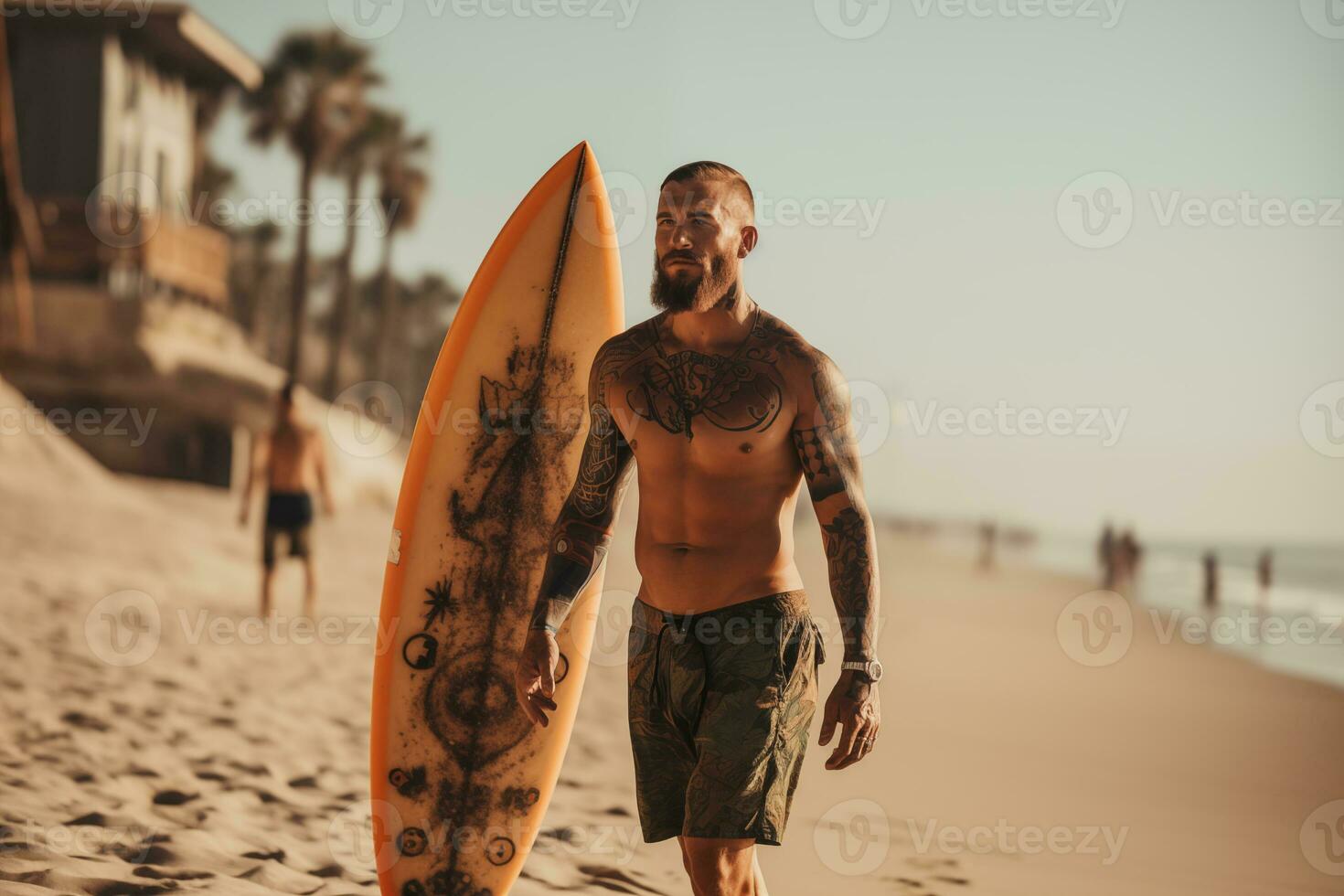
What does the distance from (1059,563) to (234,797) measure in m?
33.5

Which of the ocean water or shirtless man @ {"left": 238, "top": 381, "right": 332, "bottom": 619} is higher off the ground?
shirtless man @ {"left": 238, "top": 381, "right": 332, "bottom": 619}

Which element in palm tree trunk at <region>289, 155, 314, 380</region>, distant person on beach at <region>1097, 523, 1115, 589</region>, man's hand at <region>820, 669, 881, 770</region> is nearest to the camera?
man's hand at <region>820, 669, 881, 770</region>

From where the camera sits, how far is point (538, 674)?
298 cm

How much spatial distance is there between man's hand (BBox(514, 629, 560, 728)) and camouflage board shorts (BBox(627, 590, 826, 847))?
22 centimetres

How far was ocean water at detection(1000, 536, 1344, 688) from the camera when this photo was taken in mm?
17141

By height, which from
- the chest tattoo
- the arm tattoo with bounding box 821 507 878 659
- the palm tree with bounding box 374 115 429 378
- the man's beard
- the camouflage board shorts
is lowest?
the camouflage board shorts

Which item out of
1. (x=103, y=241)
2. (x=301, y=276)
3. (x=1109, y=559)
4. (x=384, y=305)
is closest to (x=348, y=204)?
(x=301, y=276)

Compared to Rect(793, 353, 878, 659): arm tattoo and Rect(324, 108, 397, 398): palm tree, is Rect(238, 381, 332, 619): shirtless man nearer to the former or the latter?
Rect(793, 353, 878, 659): arm tattoo

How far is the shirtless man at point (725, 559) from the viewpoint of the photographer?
2.71 meters

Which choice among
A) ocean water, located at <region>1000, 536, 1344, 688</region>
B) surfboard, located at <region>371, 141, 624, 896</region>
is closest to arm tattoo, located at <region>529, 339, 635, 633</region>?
surfboard, located at <region>371, 141, 624, 896</region>

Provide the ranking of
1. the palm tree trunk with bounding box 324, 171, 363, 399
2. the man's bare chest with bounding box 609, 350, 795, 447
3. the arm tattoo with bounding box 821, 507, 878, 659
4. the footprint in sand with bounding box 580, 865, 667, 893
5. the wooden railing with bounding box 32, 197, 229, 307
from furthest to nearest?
the palm tree trunk with bounding box 324, 171, 363, 399 < the wooden railing with bounding box 32, 197, 229, 307 < the footprint in sand with bounding box 580, 865, 667, 893 < the man's bare chest with bounding box 609, 350, 795, 447 < the arm tattoo with bounding box 821, 507, 878, 659

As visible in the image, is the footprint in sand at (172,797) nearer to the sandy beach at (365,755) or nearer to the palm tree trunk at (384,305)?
the sandy beach at (365,755)

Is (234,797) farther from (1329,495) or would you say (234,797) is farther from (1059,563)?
(1329,495)

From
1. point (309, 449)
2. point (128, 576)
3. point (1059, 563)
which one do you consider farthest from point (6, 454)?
point (1059, 563)
